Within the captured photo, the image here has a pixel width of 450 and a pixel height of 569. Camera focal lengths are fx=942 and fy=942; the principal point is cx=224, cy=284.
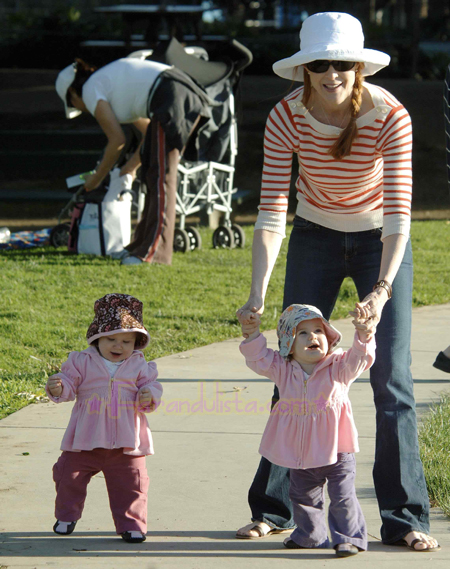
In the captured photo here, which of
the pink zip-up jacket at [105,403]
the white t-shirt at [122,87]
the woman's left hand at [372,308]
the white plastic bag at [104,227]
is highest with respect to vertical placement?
the white t-shirt at [122,87]

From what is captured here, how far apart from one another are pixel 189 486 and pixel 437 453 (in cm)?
115

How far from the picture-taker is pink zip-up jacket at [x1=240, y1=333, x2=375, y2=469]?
3379 millimetres

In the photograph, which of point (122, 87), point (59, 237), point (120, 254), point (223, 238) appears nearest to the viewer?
point (122, 87)

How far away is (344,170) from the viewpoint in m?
3.48

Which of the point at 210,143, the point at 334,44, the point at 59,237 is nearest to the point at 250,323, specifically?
the point at 334,44

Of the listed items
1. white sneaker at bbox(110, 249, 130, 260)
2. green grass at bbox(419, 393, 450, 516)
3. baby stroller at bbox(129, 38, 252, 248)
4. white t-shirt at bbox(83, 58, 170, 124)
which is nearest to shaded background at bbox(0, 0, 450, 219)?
baby stroller at bbox(129, 38, 252, 248)

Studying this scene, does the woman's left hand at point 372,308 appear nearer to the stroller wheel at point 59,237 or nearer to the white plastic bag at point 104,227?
the white plastic bag at point 104,227

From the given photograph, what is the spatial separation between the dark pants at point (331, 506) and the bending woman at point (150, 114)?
6.34 meters

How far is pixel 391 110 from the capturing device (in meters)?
3.39

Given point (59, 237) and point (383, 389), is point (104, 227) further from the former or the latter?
point (383, 389)

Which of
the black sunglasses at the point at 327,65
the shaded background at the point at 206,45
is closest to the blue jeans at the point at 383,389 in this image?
the black sunglasses at the point at 327,65

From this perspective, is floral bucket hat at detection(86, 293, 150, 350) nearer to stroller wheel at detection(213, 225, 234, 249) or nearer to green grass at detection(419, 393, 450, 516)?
green grass at detection(419, 393, 450, 516)

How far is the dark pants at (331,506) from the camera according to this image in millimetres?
3404

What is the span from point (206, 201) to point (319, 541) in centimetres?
786
